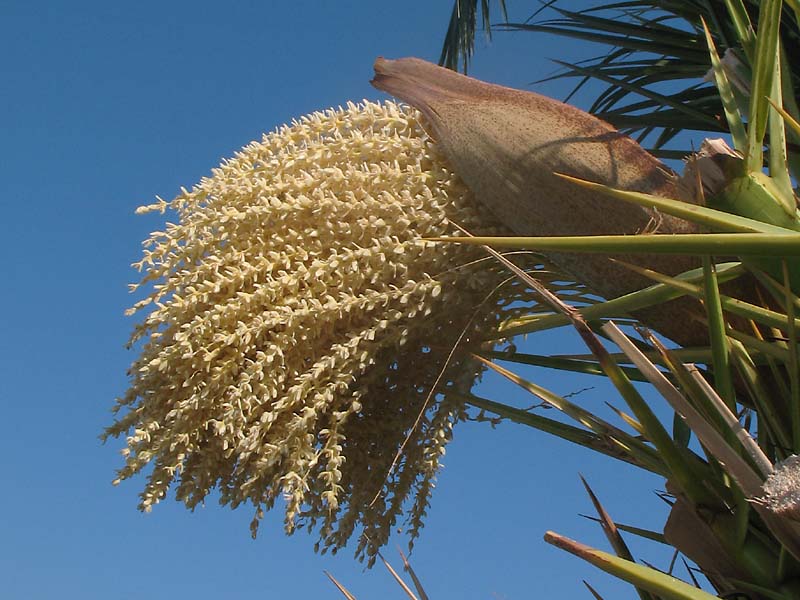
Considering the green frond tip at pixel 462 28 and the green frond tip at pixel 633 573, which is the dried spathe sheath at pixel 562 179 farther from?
the green frond tip at pixel 462 28

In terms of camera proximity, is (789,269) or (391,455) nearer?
(789,269)

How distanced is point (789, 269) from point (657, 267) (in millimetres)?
211

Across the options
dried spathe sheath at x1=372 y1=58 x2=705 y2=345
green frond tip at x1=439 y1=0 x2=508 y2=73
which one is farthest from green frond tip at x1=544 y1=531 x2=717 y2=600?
green frond tip at x1=439 y1=0 x2=508 y2=73

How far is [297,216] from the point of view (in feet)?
5.63

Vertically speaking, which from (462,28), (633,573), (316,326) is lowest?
(633,573)

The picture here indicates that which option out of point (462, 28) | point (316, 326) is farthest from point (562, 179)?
point (462, 28)

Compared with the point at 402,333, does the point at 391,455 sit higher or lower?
lower

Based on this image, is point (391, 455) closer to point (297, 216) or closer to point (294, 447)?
point (294, 447)

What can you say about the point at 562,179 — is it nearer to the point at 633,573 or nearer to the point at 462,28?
the point at 633,573

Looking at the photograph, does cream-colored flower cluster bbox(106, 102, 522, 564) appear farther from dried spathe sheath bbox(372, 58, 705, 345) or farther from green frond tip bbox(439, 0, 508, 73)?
green frond tip bbox(439, 0, 508, 73)

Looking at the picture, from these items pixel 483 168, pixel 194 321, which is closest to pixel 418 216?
pixel 483 168

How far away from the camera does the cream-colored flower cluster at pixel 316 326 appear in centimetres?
163

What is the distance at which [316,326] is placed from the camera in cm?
166

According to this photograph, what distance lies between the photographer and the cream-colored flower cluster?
5.35 ft
